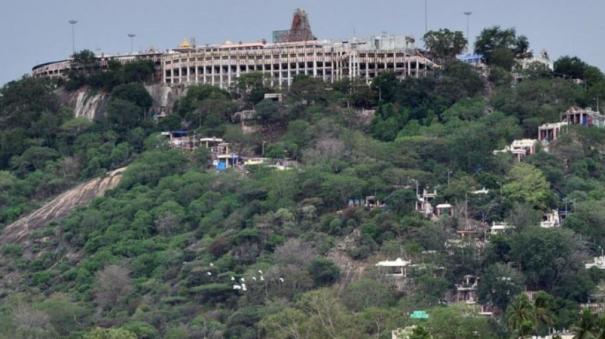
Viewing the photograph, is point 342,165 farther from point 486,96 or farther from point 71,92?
point 71,92

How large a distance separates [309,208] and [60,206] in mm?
12709

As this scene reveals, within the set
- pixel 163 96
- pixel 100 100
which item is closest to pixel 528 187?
pixel 163 96

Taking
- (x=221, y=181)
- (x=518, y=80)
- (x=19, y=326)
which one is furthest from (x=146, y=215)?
(x=518, y=80)

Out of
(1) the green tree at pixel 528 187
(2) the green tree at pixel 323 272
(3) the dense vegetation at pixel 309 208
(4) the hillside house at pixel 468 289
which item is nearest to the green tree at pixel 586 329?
(3) the dense vegetation at pixel 309 208

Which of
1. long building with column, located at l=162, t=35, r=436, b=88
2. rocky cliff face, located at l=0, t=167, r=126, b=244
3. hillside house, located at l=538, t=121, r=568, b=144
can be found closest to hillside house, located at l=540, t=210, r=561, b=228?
hillside house, located at l=538, t=121, r=568, b=144

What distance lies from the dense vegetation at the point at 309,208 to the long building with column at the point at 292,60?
1.47 m

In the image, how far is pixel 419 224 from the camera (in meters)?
101

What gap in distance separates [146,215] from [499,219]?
14.4m

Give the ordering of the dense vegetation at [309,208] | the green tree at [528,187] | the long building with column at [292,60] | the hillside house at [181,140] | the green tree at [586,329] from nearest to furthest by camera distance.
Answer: the green tree at [586,329] → the dense vegetation at [309,208] → the green tree at [528,187] → the hillside house at [181,140] → the long building with column at [292,60]

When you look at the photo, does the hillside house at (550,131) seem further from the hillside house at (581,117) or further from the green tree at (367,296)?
the green tree at (367,296)

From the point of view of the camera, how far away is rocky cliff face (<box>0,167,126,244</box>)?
361 feet

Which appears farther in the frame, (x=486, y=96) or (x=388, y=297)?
(x=486, y=96)

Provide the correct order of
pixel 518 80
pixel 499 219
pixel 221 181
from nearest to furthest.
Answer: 1. pixel 499 219
2. pixel 221 181
3. pixel 518 80

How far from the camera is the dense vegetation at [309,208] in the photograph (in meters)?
95.5
